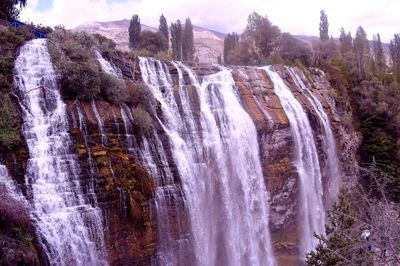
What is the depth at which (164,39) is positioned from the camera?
48.8 m

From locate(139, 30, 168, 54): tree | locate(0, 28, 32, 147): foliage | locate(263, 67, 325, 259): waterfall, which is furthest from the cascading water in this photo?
locate(139, 30, 168, 54): tree

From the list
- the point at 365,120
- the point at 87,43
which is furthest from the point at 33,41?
the point at 365,120

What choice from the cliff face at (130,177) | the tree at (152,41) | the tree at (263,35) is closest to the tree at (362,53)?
the tree at (263,35)

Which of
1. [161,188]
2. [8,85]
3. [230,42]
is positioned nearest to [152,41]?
[230,42]

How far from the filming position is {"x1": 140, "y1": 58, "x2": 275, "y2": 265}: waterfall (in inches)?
813

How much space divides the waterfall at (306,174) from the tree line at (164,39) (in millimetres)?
16965

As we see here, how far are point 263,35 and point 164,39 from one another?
418 inches

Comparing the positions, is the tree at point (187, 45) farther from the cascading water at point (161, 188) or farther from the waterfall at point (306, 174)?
the cascading water at point (161, 188)

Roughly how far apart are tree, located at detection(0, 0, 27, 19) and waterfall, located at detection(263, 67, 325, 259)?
54.4 feet

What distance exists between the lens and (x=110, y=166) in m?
17.7

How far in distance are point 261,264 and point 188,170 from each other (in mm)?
6541

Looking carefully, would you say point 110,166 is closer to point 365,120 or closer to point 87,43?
point 87,43

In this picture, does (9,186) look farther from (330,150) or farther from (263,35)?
(263,35)

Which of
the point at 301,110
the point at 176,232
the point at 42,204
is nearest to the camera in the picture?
the point at 42,204
